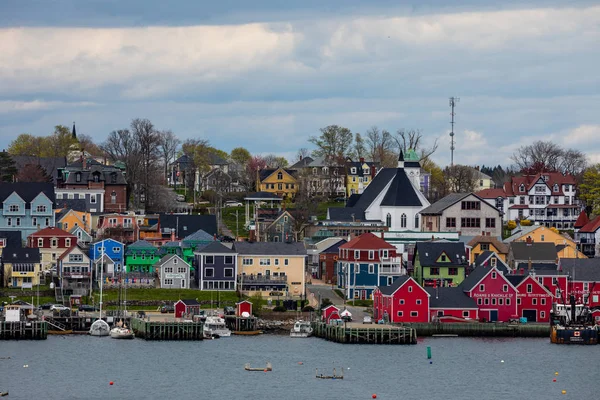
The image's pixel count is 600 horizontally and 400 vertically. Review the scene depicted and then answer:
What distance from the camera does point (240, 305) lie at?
104 m

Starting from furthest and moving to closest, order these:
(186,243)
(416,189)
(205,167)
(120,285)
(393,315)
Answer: (205,167) < (416,189) < (186,243) < (120,285) < (393,315)

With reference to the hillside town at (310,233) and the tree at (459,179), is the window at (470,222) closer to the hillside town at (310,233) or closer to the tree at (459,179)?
the hillside town at (310,233)

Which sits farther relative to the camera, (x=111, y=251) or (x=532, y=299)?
(x=111, y=251)

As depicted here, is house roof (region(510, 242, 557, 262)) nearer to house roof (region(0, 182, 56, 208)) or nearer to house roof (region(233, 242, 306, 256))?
house roof (region(233, 242, 306, 256))

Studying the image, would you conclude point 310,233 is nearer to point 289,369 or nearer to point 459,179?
point 459,179

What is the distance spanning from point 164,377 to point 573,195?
3165 inches

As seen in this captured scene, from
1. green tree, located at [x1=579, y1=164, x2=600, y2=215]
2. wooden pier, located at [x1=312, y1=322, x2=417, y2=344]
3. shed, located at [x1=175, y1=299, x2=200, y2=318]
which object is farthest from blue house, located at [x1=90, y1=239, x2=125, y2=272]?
green tree, located at [x1=579, y1=164, x2=600, y2=215]

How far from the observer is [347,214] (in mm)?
137000

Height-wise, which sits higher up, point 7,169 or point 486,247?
point 7,169

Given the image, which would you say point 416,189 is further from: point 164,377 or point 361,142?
point 164,377

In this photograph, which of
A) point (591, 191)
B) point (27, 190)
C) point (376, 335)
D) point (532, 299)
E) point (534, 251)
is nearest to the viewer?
point (376, 335)

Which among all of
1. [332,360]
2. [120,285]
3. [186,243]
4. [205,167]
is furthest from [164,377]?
[205,167]

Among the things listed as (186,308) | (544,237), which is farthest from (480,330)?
(544,237)

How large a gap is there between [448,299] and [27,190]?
141 feet
